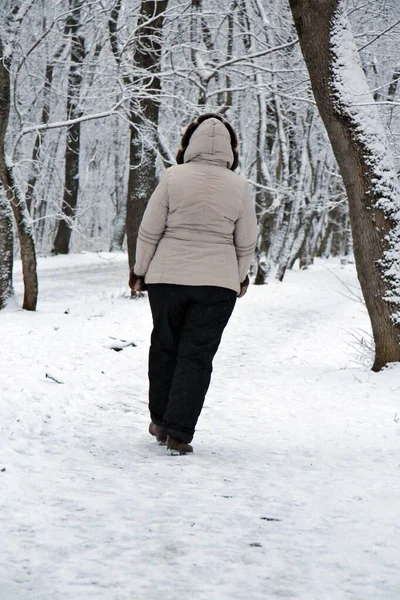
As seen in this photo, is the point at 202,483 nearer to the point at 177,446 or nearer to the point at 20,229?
the point at 177,446

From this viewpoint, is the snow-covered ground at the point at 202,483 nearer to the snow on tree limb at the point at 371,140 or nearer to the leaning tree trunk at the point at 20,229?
the snow on tree limb at the point at 371,140

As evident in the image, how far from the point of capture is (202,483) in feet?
11.2

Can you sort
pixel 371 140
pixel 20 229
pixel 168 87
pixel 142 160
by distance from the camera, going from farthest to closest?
pixel 168 87
pixel 142 160
pixel 20 229
pixel 371 140

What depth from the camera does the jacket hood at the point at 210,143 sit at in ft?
13.5

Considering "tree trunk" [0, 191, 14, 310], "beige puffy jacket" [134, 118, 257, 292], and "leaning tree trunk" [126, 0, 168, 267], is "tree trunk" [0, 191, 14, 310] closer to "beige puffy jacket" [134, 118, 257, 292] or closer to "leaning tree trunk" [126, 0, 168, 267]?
"leaning tree trunk" [126, 0, 168, 267]

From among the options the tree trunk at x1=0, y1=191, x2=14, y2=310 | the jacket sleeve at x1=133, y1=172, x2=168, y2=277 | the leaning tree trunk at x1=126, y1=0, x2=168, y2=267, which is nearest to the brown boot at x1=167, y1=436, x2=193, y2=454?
the jacket sleeve at x1=133, y1=172, x2=168, y2=277

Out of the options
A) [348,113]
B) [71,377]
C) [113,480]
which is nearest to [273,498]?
[113,480]

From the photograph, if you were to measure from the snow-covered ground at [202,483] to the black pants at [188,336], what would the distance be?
11.1 inches

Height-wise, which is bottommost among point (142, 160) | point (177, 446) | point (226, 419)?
point (226, 419)

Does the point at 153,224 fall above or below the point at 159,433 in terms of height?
above

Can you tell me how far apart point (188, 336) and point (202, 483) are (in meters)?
1.00

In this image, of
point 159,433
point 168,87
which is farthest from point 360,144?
point 168,87

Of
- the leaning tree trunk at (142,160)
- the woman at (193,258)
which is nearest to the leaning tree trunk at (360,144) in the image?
the woman at (193,258)

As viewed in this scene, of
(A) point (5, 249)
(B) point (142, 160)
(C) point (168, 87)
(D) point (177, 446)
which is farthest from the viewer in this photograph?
(C) point (168, 87)
